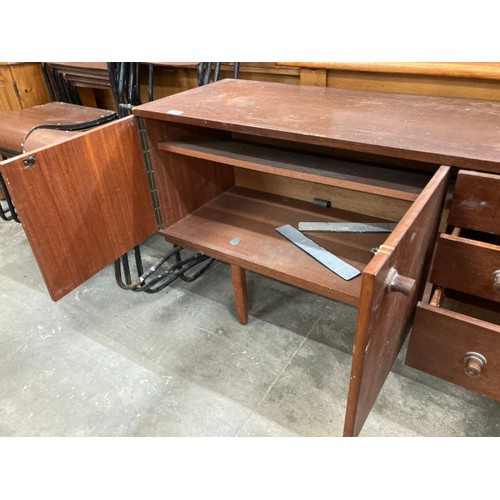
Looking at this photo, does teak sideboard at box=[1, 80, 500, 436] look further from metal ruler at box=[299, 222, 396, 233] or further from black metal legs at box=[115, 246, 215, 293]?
black metal legs at box=[115, 246, 215, 293]

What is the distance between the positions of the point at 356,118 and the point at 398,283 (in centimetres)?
53

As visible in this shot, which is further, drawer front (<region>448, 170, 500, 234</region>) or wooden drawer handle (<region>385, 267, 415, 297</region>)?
drawer front (<region>448, 170, 500, 234</region>)

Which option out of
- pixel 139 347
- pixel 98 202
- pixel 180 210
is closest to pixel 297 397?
pixel 139 347

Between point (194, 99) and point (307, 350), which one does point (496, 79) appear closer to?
point (194, 99)

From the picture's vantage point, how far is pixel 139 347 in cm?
144

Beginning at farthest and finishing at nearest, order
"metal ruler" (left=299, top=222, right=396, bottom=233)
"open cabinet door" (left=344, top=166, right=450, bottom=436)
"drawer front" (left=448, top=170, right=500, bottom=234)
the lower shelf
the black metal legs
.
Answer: the black metal legs → "metal ruler" (left=299, top=222, right=396, bottom=233) → the lower shelf → "drawer front" (left=448, top=170, right=500, bottom=234) → "open cabinet door" (left=344, top=166, right=450, bottom=436)

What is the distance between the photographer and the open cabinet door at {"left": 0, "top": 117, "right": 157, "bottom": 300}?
966mm

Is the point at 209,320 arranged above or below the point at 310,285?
below

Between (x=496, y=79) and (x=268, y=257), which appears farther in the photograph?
(x=268, y=257)

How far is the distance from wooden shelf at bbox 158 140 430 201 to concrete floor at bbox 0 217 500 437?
2.15ft

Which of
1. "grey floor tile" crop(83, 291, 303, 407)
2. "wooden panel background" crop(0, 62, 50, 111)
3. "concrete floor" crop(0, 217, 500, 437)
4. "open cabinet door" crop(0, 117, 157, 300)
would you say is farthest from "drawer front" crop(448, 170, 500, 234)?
"wooden panel background" crop(0, 62, 50, 111)

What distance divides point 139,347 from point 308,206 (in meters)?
0.80

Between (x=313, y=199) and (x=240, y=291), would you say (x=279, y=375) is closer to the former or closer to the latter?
(x=240, y=291)

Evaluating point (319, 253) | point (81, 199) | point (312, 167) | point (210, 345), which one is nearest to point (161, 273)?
point (210, 345)
